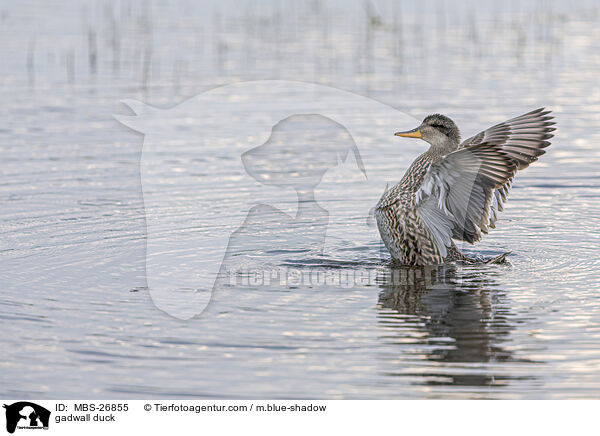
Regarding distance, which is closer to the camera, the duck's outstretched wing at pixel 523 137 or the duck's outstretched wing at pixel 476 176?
the duck's outstretched wing at pixel 476 176

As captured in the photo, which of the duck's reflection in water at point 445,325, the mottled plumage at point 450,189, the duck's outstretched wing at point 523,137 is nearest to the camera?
the duck's reflection in water at point 445,325

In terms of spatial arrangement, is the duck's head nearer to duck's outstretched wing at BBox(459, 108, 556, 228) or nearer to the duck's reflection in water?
duck's outstretched wing at BBox(459, 108, 556, 228)

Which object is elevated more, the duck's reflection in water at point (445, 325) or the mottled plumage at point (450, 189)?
the mottled plumage at point (450, 189)

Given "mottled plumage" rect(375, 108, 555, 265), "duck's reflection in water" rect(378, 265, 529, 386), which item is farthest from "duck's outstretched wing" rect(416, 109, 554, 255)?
"duck's reflection in water" rect(378, 265, 529, 386)

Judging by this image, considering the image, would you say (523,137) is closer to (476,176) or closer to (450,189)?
(476,176)

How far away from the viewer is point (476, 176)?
875 centimetres

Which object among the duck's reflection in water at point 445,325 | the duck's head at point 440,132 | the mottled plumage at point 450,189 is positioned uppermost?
the duck's head at point 440,132

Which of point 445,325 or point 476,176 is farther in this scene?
point 476,176

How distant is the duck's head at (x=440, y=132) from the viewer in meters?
9.43

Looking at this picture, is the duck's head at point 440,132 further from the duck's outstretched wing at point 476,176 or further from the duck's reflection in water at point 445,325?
the duck's reflection in water at point 445,325

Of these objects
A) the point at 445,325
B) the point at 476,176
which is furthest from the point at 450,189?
the point at 445,325

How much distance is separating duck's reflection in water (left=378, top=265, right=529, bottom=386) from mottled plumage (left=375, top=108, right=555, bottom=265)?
26 cm

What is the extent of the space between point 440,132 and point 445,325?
8.33ft

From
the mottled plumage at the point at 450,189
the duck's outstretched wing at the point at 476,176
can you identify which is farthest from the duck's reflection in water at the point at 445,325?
the duck's outstretched wing at the point at 476,176
